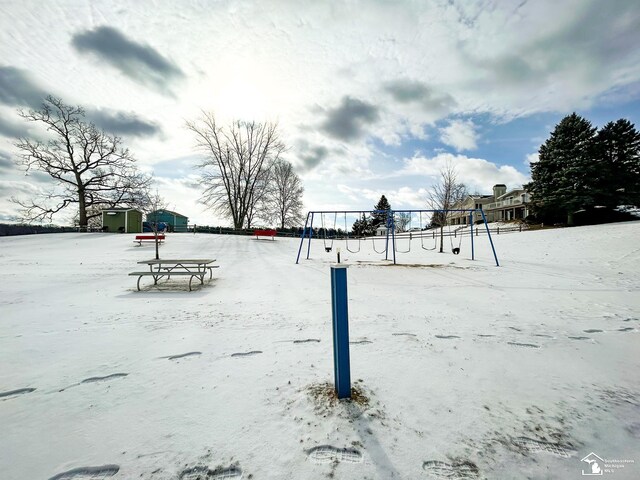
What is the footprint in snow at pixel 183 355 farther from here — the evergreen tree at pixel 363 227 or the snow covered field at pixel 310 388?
the evergreen tree at pixel 363 227

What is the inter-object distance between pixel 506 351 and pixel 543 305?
310 cm

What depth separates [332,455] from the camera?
183 centimetres

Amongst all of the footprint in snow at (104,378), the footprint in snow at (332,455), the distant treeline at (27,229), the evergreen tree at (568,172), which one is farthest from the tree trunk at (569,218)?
the distant treeline at (27,229)

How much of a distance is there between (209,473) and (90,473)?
2.55 feet

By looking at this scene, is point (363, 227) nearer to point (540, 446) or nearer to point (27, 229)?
point (540, 446)

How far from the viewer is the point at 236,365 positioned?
3.06 metres

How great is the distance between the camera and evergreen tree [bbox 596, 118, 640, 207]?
2533cm

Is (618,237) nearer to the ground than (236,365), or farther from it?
farther from it

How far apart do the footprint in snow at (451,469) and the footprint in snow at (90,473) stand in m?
2.05

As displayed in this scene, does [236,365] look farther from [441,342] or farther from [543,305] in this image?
[543,305]

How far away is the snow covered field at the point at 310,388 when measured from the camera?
5.95 feet

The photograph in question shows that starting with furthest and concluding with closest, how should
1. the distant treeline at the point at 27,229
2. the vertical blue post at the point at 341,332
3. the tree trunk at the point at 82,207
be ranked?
the tree trunk at the point at 82,207 < the distant treeline at the point at 27,229 < the vertical blue post at the point at 341,332

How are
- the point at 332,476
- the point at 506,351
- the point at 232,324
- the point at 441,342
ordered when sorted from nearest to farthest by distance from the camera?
the point at 332,476 < the point at 506,351 < the point at 441,342 < the point at 232,324

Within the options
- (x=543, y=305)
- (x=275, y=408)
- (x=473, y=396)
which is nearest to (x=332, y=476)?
(x=275, y=408)
